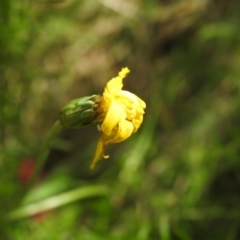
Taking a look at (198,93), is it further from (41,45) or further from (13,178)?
(13,178)

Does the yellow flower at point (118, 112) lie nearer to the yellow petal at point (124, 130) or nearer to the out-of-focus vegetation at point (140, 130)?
the yellow petal at point (124, 130)

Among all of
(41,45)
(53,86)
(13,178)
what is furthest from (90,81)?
(13,178)

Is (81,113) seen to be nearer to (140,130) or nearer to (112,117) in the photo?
(112,117)

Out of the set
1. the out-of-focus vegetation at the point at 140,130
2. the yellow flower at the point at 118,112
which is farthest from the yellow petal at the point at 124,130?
the out-of-focus vegetation at the point at 140,130

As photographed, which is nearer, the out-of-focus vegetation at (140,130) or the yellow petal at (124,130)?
the yellow petal at (124,130)

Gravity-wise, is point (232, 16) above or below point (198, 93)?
above

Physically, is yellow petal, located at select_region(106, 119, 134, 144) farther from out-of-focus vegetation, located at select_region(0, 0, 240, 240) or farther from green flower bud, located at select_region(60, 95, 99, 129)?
out-of-focus vegetation, located at select_region(0, 0, 240, 240)

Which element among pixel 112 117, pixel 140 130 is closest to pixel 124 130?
pixel 112 117
